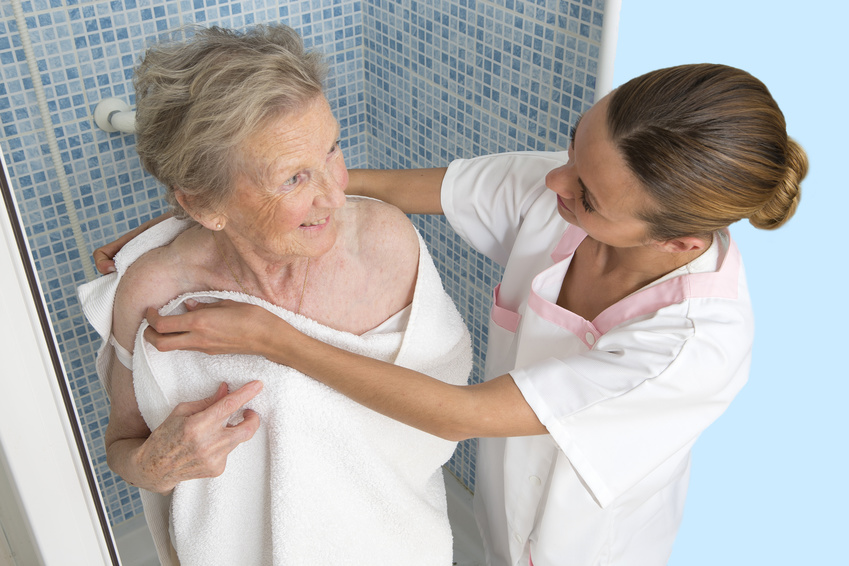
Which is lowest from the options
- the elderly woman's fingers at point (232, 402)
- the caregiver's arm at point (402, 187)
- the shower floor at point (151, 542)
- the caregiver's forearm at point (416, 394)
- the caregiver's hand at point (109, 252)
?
the shower floor at point (151, 542)

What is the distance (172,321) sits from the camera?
3.53ft

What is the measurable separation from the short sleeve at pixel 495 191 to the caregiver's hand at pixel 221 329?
46 cm

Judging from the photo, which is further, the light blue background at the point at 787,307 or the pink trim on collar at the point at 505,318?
the pink trim on collar at the point at 505,318

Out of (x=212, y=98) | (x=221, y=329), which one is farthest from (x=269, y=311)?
(x=212, y=98)

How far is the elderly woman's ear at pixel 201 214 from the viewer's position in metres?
1.09

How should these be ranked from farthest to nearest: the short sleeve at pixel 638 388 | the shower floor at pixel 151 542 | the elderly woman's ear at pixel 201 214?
the shower floor at pixel 151 542
the elderly woman's ear at pixel 201 214
the short sleeve at pixel 638 388

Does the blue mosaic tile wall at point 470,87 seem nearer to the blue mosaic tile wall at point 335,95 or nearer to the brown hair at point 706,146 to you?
the blue mosaic tile wall at point 335,95

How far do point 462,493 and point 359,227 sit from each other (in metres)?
1.37

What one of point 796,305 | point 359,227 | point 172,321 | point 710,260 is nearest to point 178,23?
point 359,227

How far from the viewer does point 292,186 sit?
1.04 m

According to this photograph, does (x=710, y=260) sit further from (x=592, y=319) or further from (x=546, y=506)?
(x=546, y=506)

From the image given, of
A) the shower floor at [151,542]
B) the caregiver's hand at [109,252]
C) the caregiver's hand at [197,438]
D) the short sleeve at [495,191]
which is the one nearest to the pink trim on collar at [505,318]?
the short sleeve at [495,191]

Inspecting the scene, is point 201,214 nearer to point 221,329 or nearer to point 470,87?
point 221,329

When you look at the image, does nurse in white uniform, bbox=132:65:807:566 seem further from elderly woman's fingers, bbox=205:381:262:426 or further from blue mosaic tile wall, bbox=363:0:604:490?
blue mosaic tile wall, bbox=363:0:604:490
